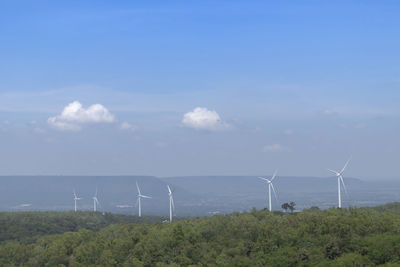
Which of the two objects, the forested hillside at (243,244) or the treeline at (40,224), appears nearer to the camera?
the forested hillside at (243,244)

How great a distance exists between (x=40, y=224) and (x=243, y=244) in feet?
321

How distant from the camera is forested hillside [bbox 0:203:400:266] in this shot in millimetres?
70625

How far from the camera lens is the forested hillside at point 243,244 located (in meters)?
70.6

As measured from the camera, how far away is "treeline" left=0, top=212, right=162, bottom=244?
142125mm

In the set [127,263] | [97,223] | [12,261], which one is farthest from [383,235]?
[97,223]

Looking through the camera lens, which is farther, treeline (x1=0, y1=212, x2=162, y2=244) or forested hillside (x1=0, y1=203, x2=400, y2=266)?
treeline (x1=0, y1=212, x2=162, y2=244)

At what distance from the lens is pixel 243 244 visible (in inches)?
3155

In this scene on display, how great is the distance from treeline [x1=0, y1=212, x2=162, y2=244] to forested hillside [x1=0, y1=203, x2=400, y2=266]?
3856 cm

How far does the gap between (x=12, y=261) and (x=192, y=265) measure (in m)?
38.2

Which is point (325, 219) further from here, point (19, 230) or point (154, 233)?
point (19, 230)

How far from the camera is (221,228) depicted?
89875mm

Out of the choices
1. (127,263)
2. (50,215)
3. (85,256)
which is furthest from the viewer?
(50,215)

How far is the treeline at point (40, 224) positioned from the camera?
142125 mm

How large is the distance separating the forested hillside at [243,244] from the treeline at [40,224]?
38562mm
